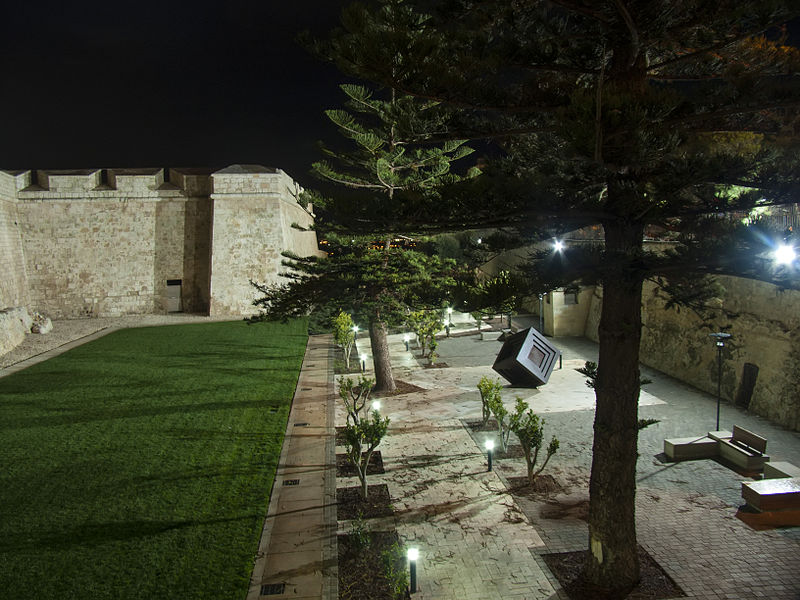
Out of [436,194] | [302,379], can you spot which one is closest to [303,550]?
[436,194]

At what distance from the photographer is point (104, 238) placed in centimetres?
1805

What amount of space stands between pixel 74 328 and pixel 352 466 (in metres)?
13.3

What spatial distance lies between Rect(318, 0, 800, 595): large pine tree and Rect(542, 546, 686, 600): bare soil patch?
4.5 inches

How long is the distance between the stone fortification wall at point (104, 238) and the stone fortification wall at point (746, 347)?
577 inches

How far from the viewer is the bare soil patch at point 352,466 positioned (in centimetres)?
668

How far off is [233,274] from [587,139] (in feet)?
54.0

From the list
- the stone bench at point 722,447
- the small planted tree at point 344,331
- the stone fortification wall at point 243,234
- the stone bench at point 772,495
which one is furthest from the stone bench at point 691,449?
the stone fortification wall at point 243,234

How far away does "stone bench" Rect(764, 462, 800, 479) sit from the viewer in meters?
5.97

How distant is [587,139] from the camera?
3012mm

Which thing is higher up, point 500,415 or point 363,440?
point 500,415

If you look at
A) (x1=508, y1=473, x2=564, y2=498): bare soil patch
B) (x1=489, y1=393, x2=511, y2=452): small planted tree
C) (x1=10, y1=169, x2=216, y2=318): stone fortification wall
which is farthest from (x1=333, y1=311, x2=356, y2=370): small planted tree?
(x1=10, y1=169, x2=216, y2=318): stone fortification wall

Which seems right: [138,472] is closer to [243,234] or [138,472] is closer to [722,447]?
[722,447]

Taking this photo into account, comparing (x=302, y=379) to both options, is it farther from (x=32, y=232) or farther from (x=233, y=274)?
(x=32, y=232)

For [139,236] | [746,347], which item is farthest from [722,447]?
[139,236]
